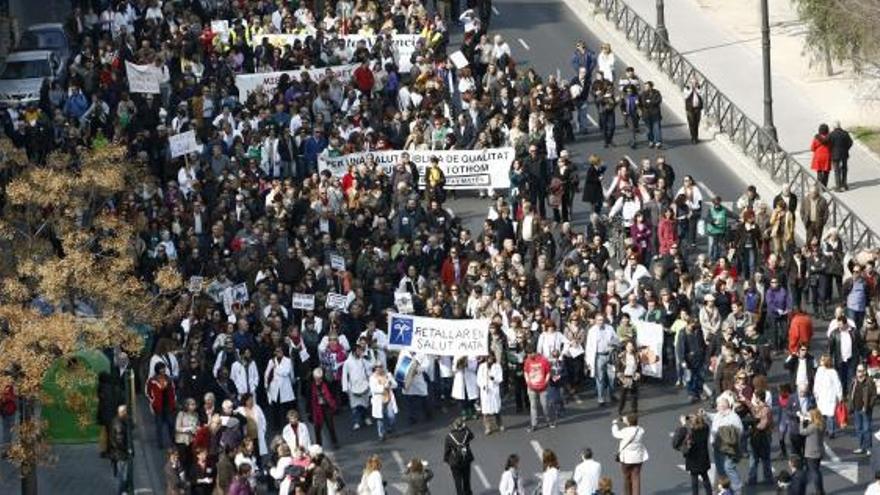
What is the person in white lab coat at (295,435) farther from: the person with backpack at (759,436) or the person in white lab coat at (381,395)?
the person with backpack at (759,436)

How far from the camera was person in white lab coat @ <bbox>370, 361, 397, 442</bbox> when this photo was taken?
48000mm

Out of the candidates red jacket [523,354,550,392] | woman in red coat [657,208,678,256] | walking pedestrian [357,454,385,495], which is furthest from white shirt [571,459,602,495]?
woman in red coat [657,208,678,256]

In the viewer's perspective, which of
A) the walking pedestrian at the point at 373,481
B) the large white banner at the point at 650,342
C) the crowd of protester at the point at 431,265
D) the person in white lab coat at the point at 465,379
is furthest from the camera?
the large white banner at the point at 650,342

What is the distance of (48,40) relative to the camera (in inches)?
2625

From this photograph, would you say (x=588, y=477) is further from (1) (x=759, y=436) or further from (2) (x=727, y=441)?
(1) (x=759, y=436)

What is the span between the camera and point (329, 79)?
6153 cm

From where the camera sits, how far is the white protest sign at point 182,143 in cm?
5753

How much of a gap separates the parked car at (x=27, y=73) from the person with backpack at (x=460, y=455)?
20.2 metres

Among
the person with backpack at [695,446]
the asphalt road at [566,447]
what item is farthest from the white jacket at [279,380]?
the person with backpack at [695,446]

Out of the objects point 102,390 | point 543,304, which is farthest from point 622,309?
point 102,390

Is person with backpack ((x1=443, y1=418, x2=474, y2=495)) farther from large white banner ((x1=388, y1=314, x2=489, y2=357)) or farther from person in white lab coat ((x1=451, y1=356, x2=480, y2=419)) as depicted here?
person in white lab coat ((x1=451, y1=356, x2=480, y2=419))

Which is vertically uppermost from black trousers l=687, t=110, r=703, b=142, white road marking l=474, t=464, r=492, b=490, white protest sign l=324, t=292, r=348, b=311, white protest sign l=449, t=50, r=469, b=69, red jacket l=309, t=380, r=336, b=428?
white protest sign l=449, t=50, r=469, b=69

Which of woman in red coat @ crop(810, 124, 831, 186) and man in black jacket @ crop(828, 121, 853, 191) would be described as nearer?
man in black jacket @ crop(828, 121, 853, 191)

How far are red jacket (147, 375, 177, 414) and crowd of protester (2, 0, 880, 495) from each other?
0.05 metres
